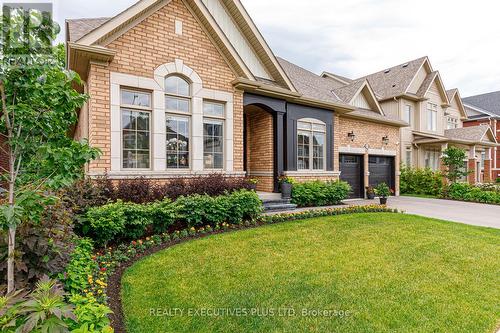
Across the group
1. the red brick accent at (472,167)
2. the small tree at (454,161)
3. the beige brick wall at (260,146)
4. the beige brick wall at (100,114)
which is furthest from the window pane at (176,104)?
the red brick accent at (472,167)

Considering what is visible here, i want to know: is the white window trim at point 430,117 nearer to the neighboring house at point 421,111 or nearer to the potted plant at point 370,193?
the neighboring house at point 421,111

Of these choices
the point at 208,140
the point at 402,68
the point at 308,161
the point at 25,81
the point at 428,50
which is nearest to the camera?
the point at 25,81

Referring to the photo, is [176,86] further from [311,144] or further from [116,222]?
[311,144]

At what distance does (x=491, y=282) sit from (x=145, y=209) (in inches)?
239

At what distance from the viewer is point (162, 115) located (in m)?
7.45

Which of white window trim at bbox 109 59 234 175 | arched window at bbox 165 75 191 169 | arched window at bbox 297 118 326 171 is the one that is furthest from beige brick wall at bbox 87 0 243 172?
arched window at bbox 297 118 326 171

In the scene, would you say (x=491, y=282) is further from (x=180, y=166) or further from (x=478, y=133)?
(x=478, y=133)

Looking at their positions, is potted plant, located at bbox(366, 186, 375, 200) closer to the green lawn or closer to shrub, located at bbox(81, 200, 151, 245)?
the green lawn

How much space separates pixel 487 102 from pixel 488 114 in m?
4.58

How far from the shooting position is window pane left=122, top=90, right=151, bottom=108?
7098 mm

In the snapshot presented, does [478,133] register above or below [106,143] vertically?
above

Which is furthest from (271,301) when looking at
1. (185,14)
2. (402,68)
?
(402,68)

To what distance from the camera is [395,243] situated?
5.86 m

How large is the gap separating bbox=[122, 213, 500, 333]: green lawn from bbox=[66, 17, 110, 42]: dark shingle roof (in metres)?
6.09
